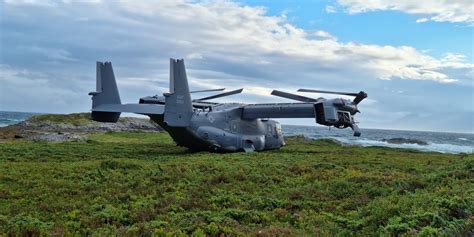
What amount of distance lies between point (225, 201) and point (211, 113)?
60.6ft

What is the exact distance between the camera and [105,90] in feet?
101

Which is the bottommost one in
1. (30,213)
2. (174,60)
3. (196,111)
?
(30,213)

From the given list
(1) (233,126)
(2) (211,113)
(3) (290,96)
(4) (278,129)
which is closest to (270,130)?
(4) (278,129)

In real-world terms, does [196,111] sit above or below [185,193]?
above

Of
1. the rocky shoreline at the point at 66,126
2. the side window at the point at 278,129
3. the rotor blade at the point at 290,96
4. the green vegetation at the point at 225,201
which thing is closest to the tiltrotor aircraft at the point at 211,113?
the rotor blade at the point at 290,96

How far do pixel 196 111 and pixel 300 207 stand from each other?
1868cm

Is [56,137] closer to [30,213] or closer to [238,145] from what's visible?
[238,145]

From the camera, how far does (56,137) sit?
4384 centimetres

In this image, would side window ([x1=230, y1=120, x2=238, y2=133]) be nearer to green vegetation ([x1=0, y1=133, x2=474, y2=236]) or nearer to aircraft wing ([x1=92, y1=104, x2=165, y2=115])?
aircraft wing ([x1=92, y1=104, x2=165, y2=115])

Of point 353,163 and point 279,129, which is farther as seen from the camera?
point 279,129

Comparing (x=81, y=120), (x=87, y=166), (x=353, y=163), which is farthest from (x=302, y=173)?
(x=81, y=120)

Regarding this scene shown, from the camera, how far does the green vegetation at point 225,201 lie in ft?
30.7

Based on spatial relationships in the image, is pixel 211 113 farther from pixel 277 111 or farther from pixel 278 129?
pixel 278 129

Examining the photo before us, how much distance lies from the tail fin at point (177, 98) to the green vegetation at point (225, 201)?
8492 mm
